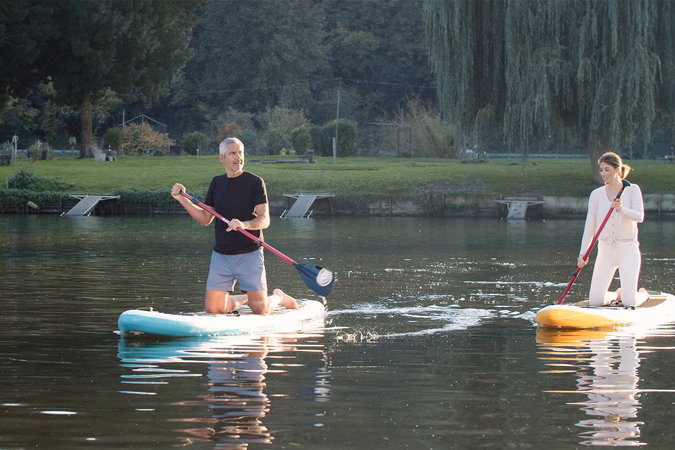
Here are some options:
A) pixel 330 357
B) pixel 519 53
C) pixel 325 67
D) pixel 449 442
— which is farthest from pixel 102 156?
pixel 449 442

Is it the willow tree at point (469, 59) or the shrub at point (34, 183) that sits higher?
the willow tree at point (469, 59)

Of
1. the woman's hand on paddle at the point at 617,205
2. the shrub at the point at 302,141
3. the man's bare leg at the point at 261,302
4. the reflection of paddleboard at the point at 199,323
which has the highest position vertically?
the shrub at the point at 302,141

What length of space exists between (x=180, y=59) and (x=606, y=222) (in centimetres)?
4475

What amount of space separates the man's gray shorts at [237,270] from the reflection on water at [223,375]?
557 mm

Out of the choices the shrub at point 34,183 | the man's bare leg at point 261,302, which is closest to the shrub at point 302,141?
the shrub at point 34,183

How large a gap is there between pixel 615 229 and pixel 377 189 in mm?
25908

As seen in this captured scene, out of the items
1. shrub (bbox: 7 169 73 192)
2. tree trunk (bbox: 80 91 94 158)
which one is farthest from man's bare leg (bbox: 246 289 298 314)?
tree trunk (bbox: 80 91 94 158)

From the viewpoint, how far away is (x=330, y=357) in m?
9.90

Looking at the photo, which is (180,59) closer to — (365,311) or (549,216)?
(549,216)

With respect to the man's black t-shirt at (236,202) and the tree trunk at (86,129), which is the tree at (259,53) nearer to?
the tree trunk at (86,129)

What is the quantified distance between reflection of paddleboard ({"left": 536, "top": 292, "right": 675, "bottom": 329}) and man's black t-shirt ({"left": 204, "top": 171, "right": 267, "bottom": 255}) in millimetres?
3219

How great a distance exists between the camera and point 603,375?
9078 mm

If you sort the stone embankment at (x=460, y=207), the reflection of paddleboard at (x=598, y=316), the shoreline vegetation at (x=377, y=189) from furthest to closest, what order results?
the shoreline vegetation at (x=377, y=189)
the stone embankment at (x=460, y=207)
the reflection of paddleboard at (x=598, y=316)

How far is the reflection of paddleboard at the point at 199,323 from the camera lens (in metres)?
10.7
